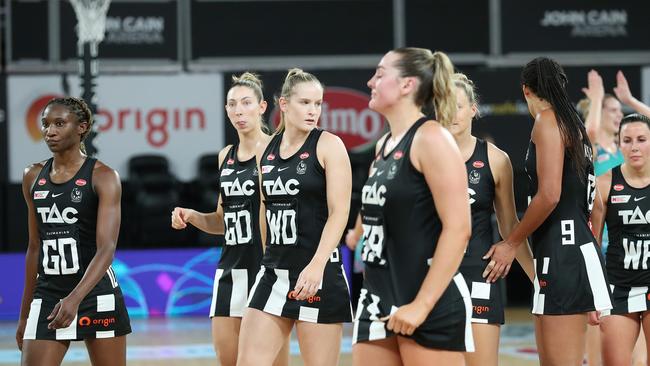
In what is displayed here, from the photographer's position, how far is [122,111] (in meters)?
14.1

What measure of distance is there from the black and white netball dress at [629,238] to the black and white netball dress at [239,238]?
207 cm

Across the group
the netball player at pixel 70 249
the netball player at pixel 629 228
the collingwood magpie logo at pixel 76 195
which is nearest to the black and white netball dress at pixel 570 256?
the netball player at pixel 629 228

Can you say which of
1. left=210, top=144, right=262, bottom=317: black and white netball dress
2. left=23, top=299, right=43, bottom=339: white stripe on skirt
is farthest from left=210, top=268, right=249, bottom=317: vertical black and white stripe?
left=23, top=299, right=43, bottom=339: white stripe on skirt

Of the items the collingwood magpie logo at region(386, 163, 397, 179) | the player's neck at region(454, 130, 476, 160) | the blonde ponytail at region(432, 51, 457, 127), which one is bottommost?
the collingwood magpie logo at region(386, 163, 397, 179)

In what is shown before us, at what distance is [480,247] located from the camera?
522 cm

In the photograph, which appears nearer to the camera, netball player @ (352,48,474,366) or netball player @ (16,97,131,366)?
netball player @ (352,48,474,366)

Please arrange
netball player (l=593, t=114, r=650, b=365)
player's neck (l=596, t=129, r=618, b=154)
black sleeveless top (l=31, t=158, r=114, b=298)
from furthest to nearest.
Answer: player's neck (l=596, t=129, r=618, b=154) < netball player (l=593, t=114, r=650, b=365) < black sleeveless top (l=31, t=158, r=114, b=298)

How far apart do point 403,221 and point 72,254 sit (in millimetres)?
2002

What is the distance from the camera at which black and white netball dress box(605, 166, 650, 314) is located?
5988 millimetres

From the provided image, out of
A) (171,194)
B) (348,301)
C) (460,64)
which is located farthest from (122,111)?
(348,301)

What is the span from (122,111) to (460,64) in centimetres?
466

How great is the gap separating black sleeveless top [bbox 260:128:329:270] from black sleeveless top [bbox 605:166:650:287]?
5.79 feet

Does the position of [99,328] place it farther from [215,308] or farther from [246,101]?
[246,101]

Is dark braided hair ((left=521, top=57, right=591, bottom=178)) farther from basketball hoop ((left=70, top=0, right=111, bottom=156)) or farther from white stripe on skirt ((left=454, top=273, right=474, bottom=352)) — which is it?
basketball hoop ((left=70, top=0, right=111, bottom=156))
